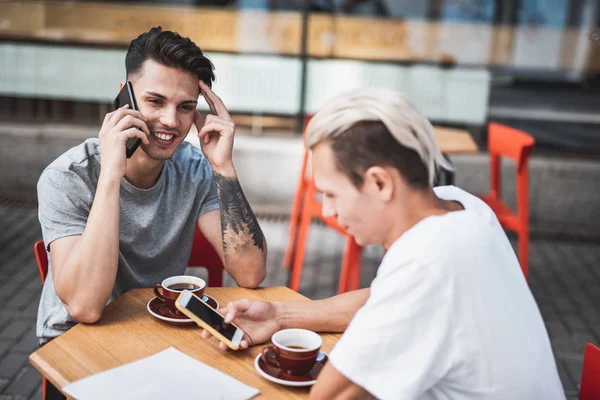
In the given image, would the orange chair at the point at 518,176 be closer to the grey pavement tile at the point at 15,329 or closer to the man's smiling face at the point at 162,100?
the man's smiling face at the point at 162,100

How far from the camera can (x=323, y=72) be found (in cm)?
734

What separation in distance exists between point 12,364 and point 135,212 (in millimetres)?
1884

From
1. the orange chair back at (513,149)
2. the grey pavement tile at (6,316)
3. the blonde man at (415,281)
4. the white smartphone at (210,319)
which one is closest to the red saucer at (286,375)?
the white smartphone at (210,319)

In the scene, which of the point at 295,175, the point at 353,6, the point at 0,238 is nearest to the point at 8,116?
Result: the point at 0,238

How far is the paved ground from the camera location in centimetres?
405

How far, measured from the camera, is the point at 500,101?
732 cm

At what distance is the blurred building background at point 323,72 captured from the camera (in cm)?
704

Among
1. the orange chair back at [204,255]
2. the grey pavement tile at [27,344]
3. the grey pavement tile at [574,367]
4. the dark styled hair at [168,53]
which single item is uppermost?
the dark styled hair at [168,53]

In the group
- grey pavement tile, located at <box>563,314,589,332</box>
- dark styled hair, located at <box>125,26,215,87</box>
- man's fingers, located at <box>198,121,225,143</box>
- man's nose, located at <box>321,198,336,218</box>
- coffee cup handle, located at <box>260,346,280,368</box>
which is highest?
dark styled hair, located at <box>125,26,215,87</box>

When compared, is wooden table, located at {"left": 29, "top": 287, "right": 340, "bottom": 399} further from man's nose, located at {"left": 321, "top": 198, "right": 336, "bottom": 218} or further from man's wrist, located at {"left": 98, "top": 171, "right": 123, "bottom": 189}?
man's nose, located at {"left": 321, "top": 198, "right": 336, "bottom": 218}

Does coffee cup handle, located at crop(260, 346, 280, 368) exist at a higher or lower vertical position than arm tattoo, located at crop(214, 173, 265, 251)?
lower

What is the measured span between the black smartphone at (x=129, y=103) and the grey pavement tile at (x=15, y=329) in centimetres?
223

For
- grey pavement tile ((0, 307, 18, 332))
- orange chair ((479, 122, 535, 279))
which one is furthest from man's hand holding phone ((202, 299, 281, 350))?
orange chair ((479, 122, 535, 279))

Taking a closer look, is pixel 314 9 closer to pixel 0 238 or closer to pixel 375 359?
pixel 0 238
